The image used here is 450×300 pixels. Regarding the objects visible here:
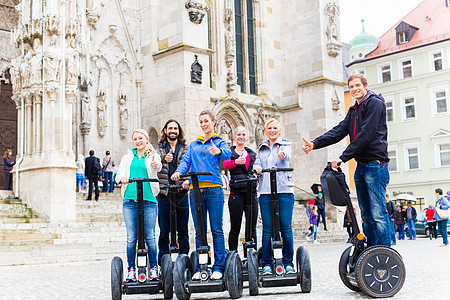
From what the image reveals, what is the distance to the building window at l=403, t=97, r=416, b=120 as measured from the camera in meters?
38.8

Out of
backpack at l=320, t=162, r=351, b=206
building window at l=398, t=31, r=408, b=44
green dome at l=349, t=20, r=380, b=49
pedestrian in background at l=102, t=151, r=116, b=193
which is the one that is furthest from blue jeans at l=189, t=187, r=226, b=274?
green dome at l=349, t=20, r=380, b=49

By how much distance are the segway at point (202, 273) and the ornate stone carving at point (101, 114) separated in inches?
606

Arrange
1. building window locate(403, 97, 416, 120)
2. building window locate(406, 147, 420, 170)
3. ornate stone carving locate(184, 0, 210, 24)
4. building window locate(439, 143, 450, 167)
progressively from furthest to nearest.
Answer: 1. building window locate(403, 97, 416, 120)
2. building window locate(406, 147, 420, 170)
3. building window locate(439, 143, 450, 167)
4. ornate stone carving locate(184, 0, 210, 24)

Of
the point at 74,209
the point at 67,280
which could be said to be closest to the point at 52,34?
the point at 74,209

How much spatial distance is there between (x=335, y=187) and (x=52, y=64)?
454 inches

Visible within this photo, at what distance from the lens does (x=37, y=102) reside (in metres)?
16.0

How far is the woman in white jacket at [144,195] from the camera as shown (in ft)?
20.7

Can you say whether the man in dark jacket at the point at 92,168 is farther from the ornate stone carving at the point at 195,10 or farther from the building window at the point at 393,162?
the building window at the point at 393,162

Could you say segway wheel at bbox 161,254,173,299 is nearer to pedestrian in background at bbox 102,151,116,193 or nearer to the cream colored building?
the cream colored building

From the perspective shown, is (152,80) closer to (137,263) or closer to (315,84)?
(315,84)

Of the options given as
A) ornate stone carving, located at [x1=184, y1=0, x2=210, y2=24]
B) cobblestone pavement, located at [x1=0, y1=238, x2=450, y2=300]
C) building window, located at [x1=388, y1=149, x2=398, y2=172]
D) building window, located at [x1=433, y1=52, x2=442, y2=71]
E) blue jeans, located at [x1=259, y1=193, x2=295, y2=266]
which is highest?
building window, located at [x1=433, y1=52, x2=442, y2=71]

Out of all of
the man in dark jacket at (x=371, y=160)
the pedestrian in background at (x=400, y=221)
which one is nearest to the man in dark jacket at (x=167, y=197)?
the man in dark jacket at (x=371, y=160)

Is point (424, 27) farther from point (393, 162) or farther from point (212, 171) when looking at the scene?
point (212, 171)

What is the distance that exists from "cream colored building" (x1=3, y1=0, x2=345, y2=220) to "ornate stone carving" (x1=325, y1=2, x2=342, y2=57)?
0.14 ft
